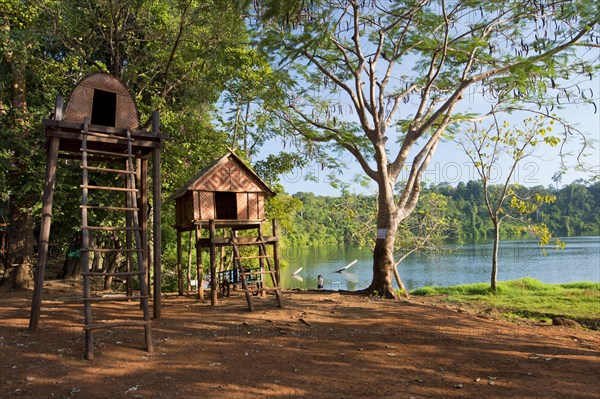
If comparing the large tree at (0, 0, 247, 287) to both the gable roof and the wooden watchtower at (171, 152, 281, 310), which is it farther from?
the gable roof

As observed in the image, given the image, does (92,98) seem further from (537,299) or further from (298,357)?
(537,299)

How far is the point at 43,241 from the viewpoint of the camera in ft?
25.1

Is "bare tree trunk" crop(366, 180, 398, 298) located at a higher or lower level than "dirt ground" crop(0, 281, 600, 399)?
higher

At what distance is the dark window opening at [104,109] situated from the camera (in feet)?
29.8

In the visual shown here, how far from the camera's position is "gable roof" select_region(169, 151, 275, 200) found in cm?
1206

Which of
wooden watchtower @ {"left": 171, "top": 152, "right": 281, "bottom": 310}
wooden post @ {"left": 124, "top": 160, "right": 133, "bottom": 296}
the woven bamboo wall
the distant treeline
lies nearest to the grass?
wooden watchtower @ {"left": 171, "top": 152, "right": 281, "bottom": 310}

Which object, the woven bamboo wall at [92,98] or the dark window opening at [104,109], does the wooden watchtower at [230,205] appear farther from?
the dark window opening at [104,109]

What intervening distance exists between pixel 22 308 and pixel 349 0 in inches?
478

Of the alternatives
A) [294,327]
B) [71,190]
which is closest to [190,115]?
[71,190]

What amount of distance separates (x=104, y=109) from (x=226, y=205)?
17.7 ft

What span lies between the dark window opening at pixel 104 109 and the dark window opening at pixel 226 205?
451 centimetres

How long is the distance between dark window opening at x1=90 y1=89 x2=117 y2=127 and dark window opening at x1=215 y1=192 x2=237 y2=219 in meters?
4.51

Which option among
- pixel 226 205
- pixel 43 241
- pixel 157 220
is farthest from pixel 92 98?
pixel 226 205

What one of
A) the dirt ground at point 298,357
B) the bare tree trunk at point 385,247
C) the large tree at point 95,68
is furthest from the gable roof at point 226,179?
the large tree at point 95,68
